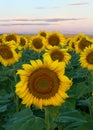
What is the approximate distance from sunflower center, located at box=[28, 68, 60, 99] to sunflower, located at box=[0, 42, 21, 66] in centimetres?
366

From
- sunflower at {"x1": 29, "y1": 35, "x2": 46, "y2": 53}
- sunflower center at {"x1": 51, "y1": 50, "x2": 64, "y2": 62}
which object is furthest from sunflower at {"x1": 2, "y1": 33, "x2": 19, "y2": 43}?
sunflower center at {"x1": 51, "y1": 50, "x2": 64, "y2": 62}

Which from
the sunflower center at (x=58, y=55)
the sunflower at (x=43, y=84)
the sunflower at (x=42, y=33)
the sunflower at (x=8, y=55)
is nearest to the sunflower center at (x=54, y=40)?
the sunflower at (x=42, y=33)

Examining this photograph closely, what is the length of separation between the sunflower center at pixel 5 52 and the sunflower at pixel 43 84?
12.3 feet

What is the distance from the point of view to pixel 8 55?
752cm

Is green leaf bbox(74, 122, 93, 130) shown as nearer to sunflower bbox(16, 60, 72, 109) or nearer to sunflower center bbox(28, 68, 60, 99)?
sunflower bbox(16, 60, 72, 109)

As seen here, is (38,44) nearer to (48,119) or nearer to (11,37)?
(11,37)

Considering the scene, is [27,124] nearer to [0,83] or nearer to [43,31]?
[0,83]

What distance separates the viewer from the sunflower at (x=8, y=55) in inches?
293

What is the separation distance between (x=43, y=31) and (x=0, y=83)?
709 centimetres

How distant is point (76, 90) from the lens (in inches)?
207

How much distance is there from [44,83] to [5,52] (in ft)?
12.9

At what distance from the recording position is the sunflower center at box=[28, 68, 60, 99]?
3725 mm

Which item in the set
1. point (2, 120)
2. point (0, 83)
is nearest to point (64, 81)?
point (2, 120)

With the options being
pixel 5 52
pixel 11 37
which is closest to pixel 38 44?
pixel 11 37
